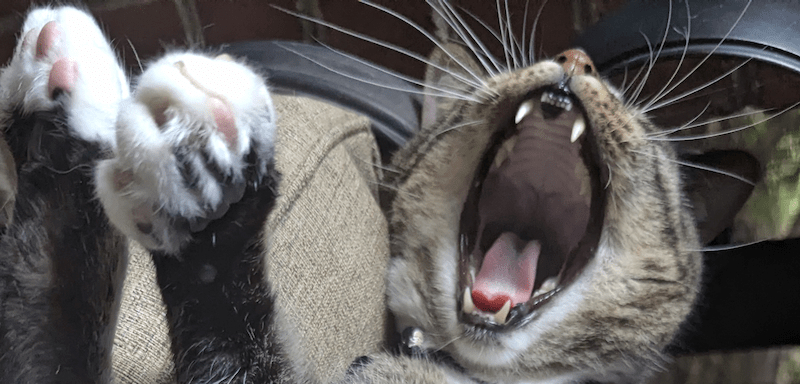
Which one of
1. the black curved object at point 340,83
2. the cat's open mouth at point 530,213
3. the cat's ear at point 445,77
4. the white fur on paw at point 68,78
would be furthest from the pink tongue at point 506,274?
the white fur on paw at point 68,78

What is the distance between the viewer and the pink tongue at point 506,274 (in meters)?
0.75

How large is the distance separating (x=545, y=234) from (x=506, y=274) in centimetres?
11

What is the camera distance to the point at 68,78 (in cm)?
53

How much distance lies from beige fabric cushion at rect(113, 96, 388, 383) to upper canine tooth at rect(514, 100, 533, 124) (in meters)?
0.28

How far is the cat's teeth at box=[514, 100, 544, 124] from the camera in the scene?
743 mm

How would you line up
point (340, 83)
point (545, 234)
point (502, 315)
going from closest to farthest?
point (502, 315) → point (545, 234) → point (340, 83)

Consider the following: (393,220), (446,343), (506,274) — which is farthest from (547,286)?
(393,220)

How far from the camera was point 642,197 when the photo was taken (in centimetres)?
76

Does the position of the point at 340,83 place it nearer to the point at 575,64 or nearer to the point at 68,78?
the point at 575,64

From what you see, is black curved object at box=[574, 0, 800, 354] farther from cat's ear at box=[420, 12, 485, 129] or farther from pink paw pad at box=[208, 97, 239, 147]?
pink paw pad at box=[208, 97, 239, 147]

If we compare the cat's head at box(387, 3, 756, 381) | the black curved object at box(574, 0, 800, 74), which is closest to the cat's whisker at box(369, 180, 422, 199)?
the cat's head at box(387, 3, 756, 381)

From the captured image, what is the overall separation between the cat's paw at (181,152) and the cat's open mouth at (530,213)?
15.3 inches

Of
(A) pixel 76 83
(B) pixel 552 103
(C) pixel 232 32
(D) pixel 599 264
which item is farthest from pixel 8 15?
(D) pixel 599 264

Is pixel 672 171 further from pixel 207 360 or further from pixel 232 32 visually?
pixel 232 32
